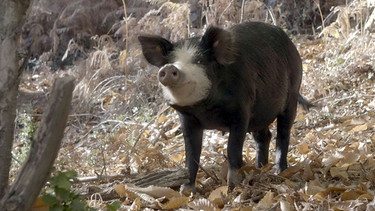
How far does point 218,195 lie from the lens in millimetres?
4555

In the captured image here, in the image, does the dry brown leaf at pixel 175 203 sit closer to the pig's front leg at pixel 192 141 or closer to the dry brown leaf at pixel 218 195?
the dry brown leaf at pixel 218 195

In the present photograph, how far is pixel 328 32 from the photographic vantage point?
972 centimetres

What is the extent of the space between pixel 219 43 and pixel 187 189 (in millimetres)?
1057

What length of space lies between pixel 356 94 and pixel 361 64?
2.86ft

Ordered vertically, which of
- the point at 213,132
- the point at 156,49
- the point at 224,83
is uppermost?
the point at 156,49

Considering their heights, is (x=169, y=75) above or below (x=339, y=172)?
above

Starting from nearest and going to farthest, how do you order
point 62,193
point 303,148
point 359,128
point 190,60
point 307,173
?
point 62,193 → point 190,60 → point 307,173 → point 303,148 → point 359,128

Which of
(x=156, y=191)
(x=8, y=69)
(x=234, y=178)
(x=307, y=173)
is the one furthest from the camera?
(x=307, y=173)

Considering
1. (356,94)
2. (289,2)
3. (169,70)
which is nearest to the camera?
(169,70)

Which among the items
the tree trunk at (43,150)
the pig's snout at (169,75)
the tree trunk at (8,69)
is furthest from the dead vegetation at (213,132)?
the tree trunk at (43,150)

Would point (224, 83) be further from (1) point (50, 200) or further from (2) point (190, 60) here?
(1) point (50, 200)

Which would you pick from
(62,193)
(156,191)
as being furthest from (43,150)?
(156,191)

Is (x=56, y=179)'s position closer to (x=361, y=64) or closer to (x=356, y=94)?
(x=356, y=94)

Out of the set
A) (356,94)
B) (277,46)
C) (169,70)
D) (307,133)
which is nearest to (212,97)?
(169,70)
